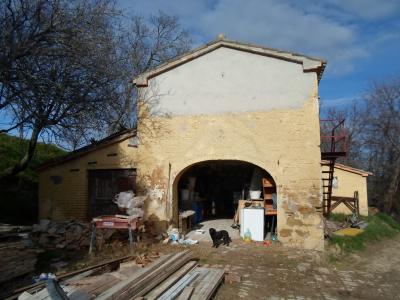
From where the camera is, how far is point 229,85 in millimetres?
11664

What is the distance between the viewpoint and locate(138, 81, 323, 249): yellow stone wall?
10.7 m

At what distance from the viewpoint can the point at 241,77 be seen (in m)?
11.6

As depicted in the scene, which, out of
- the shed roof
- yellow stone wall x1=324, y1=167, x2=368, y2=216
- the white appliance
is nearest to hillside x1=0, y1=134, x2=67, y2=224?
the white appliance

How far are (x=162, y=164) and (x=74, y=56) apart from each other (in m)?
4.33

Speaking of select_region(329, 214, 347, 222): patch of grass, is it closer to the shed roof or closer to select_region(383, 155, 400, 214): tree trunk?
the shed roof

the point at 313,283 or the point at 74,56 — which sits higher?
the point at 74,56

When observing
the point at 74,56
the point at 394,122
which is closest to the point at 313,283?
the point at 74,56

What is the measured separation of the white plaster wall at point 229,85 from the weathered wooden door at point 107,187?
2409 mm

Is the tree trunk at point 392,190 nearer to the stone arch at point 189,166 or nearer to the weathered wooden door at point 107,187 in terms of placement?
the stone arch at point 189,166

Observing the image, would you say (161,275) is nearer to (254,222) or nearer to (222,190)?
(254,222)

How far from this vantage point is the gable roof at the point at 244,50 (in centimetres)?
1091

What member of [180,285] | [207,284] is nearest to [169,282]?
[180,285]

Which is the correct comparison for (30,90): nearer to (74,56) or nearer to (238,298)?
(74,56)

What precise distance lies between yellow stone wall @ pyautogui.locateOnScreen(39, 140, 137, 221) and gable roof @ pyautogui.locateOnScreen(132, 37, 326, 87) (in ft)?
8.16
